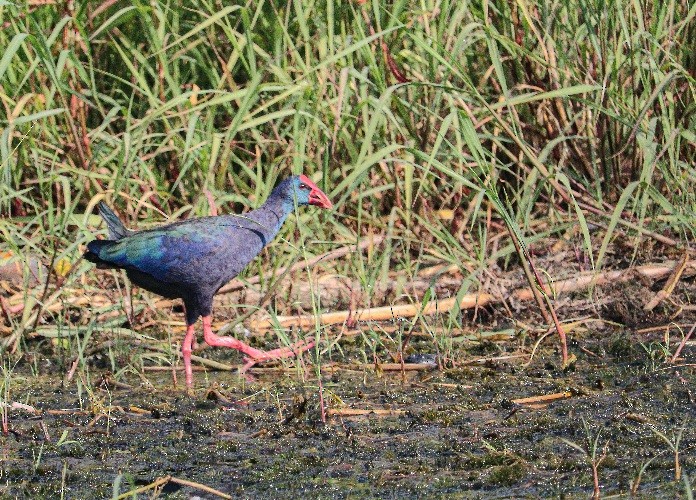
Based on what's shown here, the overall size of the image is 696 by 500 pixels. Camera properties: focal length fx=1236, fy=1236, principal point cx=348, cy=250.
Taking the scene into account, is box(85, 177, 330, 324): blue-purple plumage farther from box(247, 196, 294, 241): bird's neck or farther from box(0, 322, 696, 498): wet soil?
box(0, 322, 696, 498): wet soil

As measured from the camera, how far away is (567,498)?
119 inches

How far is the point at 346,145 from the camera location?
207 inches

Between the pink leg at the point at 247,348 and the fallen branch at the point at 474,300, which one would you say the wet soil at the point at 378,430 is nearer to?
the pink leg at the point at 247,348

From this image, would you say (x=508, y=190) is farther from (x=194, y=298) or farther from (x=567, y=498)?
(x=567, y=498)

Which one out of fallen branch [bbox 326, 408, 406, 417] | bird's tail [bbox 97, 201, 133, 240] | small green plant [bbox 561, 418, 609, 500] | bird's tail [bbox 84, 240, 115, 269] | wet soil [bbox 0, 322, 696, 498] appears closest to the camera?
small green plant [bbox 561, 418, 609, 500]

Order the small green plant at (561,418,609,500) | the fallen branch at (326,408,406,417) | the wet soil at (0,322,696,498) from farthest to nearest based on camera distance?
the fallen branch at (326,408,406,417) < the wet soil at (0,322,696,498) < the small green plant at (561,418,609,500)

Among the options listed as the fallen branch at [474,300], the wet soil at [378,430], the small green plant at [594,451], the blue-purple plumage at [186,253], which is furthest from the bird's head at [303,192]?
the small green plant at [594,451]

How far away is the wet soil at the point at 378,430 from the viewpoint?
10.4ft

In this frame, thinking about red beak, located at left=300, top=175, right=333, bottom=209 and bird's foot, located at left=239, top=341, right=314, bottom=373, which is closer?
bird's foot, located at left=239, top=341, right=314, bottom=373

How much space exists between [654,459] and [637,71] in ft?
7.52

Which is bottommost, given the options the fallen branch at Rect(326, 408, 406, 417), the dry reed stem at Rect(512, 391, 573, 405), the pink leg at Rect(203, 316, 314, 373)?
the pink leg at Rect(203, 316, 314, 373)

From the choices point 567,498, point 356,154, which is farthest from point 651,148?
point 567,498

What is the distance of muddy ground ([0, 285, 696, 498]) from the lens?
318 cm

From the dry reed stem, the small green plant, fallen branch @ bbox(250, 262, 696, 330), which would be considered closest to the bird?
fallen branch @ bbox(250, 262, 696, 330)
